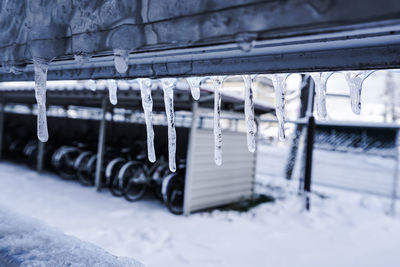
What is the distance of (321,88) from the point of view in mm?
1455

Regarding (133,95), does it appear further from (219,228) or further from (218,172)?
(219,228)

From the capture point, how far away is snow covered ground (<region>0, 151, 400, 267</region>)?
332 centimetres

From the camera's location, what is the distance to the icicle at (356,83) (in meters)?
1.21

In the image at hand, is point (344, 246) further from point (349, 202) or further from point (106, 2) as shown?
point (106, 2)

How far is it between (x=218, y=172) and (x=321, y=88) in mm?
4026

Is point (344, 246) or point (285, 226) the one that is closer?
point (344, 246)

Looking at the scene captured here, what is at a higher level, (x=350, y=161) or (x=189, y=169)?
(x=189, y=169)

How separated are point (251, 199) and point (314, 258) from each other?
280 cm

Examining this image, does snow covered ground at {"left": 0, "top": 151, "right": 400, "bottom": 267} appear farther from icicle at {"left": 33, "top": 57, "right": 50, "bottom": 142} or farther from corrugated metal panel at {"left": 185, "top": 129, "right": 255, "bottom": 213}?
icicle at {"left": 33, "top": 57, "right": 50, "bottom": 142}

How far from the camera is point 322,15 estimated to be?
2.33ft

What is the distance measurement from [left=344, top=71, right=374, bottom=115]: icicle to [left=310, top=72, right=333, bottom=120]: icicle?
92 millimetres

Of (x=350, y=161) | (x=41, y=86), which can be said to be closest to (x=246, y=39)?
(x=41, y=86)

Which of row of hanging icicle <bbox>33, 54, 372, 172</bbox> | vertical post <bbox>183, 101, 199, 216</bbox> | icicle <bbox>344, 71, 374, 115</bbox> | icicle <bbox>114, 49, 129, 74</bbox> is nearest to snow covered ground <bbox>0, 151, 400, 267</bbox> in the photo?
vertical post <bbox>183, 101, 199, 216</bbox>

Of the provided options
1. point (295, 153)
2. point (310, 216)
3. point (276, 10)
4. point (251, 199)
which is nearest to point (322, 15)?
point (276, 10)
